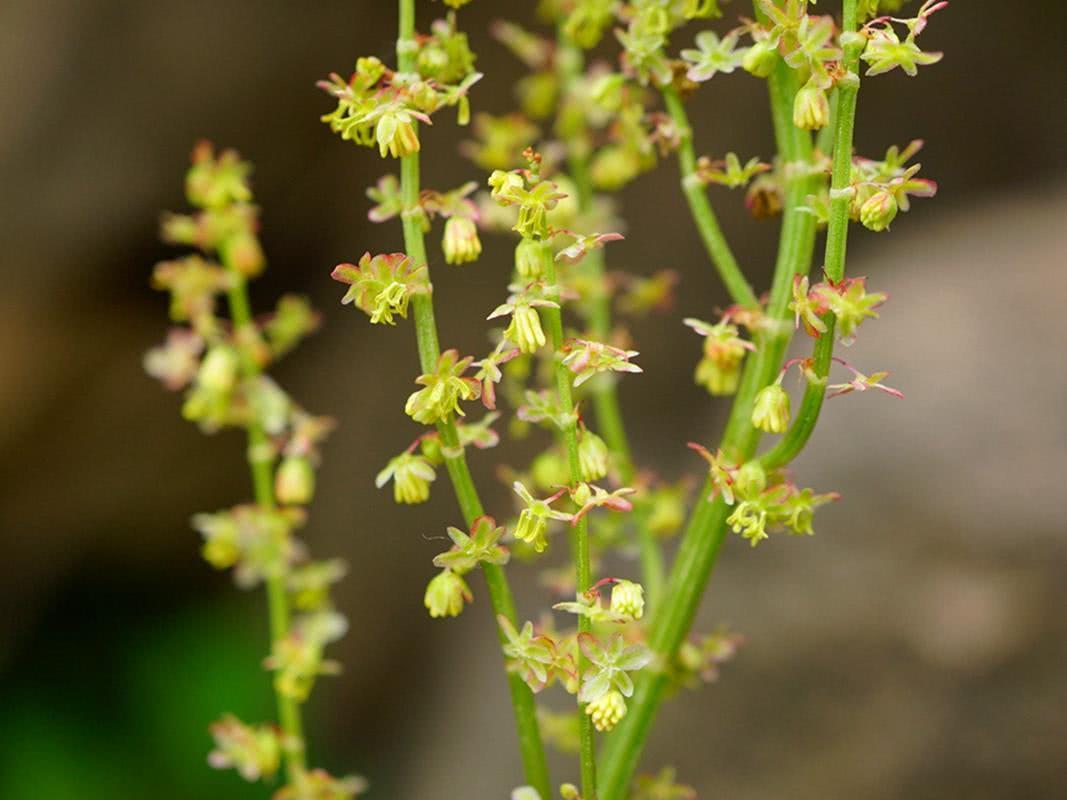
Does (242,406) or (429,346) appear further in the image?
(242,406)

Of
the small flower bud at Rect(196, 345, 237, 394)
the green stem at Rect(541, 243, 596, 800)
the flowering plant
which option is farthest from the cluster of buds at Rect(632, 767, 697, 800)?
Answer: the small flower bud at Rect(196, 345, 237, 394)

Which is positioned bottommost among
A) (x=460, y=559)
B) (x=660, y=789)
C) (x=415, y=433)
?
(x=660, y=789)

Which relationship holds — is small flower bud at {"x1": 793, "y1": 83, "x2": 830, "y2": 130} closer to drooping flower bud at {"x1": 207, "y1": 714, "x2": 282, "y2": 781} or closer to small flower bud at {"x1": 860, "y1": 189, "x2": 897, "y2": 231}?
small flower bud at {"x1": 860, "y1": 189, "x2": 897, "y2": 231}

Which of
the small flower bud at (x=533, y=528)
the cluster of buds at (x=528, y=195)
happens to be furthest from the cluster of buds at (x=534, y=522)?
the cluster of buds at (x=528, y=195)

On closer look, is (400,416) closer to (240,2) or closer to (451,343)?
(451,343)

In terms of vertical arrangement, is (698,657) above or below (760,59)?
below

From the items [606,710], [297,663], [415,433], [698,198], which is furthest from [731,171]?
[415,433]

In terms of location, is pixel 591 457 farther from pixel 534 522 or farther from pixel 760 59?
pixel 760 59
